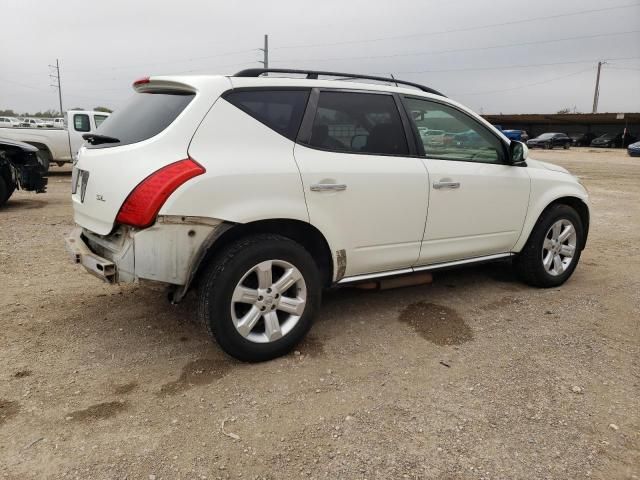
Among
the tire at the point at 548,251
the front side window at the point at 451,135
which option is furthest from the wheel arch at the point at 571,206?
the front side window at the point at 451,135

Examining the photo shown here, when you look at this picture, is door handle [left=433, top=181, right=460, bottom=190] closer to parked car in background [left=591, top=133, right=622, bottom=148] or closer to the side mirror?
the side mirror

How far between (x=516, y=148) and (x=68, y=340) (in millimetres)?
3797

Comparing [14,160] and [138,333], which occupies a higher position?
[14,160]

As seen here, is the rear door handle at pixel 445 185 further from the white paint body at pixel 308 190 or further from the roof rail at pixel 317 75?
the roof rail at pixel 317 75

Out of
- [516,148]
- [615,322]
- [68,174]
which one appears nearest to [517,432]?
[615,322]

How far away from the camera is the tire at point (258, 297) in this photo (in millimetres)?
2943

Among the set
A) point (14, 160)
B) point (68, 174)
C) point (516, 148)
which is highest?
point (516, 148)

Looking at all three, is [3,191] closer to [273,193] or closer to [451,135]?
[273,193]

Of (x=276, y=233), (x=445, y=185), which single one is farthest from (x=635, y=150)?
(x=276, y=233)

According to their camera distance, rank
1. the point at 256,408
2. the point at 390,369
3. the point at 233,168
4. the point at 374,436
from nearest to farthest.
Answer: the point at 374,436, the point at 256,408, the point at 233,168, the point at 390,369

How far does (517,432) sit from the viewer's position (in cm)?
257

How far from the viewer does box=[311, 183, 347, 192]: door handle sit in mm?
3207

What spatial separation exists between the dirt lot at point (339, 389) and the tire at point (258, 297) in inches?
6.8

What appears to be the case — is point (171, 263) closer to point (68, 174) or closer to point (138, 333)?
point (138, 333)
